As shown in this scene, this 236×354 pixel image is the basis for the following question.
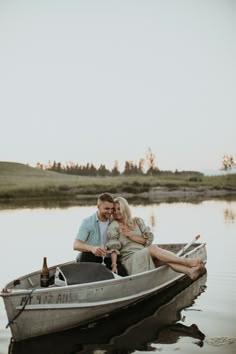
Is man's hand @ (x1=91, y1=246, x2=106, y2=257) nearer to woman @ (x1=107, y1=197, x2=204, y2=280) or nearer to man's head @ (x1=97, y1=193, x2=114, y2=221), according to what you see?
woman @ (x1=107, y1=197, x2=204, y2=280)

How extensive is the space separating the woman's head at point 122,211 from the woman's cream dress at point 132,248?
131 millimetres

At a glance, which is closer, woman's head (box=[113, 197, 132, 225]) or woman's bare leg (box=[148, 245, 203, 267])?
woman's head (box=[113, 197, 132, 225])

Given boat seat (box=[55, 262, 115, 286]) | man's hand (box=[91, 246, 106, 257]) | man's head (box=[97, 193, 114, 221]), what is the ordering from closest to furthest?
boat seat (box=[55, 262, 115, 286])
man's hand (box=[91, 246, 106, 257])
man's head (box=[97, 193, 114, 221])

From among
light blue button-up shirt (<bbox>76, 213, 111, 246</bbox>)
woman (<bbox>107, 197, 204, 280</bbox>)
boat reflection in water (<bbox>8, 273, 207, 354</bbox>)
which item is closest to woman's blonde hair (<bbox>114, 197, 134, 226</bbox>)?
woman (<bbox>107, 197, 204, 280</bbox>)

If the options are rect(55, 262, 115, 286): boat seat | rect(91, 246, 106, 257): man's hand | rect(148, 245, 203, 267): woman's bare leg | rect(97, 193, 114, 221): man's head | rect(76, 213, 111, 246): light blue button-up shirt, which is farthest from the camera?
rect(148, 245, 203, 267): woman's bare leg

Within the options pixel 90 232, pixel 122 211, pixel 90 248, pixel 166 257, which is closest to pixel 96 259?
pixel 90 248

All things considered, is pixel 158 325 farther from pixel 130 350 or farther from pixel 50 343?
pixel 50 343

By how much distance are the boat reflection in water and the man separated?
80 cm

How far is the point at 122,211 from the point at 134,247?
684 millimetres

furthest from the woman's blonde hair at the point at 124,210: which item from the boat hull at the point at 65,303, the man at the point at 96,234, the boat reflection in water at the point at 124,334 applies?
the boat reflection in water at the point at 124,334

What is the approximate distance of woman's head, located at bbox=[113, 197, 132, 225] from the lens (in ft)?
28.1

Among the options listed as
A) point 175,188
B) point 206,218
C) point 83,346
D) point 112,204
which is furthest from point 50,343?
point 175,188

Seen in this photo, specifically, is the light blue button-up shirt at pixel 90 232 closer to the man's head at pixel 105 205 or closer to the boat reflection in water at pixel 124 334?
the man's head at pixel 105 205

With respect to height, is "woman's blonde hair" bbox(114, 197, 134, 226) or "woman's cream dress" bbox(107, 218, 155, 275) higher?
"woman's blonde hair" bbox(114, 197, 134, 226)
